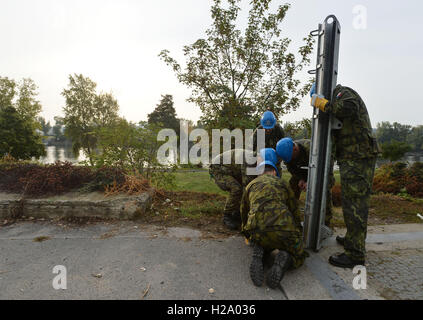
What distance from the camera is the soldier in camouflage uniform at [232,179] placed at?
3941 mm

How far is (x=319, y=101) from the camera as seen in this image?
2693 mm

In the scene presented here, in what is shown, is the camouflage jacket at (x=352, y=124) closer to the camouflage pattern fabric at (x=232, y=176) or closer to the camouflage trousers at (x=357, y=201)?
the camouflage trousers at (x=357, y=201)

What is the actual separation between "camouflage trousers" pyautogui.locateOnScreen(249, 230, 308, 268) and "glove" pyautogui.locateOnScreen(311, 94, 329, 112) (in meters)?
1.42

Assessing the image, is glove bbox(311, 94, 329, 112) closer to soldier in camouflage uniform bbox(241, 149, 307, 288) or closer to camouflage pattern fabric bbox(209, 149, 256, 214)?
soldier in camouflage uniform bbox(241, 149, 307, 288)

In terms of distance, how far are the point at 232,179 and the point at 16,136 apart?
1991 centimetres

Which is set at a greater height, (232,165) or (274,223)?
(232,165)

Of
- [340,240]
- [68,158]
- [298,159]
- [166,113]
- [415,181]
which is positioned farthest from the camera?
[68,158]

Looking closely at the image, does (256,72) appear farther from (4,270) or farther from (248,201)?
(4,270)

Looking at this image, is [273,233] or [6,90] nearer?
[273,233]

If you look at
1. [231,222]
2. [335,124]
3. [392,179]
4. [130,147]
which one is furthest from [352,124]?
[392,179]

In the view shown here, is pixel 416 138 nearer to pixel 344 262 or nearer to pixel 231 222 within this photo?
pixel 231 222
